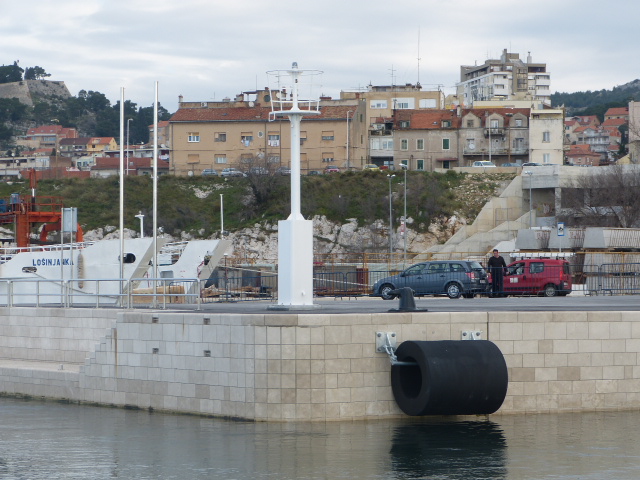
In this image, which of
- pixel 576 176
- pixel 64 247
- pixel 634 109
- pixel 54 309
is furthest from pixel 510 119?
pixel 54 309

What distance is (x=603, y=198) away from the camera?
70062 mm

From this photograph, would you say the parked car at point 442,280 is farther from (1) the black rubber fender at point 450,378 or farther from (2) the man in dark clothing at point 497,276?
(1) the black rubber fender at point 450,378

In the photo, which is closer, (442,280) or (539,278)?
(442,280)

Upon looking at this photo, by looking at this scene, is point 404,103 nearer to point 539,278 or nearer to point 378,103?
point 378,103

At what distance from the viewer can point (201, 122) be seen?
94.5 metres

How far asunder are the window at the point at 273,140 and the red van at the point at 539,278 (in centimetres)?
5957

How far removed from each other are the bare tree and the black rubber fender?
49448mm

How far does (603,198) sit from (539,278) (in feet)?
118

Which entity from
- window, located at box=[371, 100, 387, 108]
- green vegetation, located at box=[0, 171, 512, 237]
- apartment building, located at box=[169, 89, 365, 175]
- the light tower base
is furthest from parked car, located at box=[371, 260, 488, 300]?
window, located at box=[371, 100, 387, 108]

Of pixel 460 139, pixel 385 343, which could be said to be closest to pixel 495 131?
pixel 460 139

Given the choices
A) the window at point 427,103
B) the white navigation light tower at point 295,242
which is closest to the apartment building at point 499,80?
the window at point 427,103

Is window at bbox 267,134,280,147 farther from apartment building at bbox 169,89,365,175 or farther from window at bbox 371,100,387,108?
window at bbox 371,100,387,108

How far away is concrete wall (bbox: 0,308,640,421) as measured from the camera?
18.4 meters

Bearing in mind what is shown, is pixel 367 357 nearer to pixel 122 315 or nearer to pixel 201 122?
pixel 122 315
